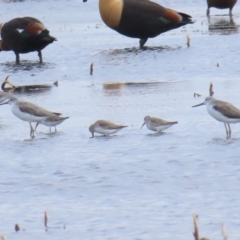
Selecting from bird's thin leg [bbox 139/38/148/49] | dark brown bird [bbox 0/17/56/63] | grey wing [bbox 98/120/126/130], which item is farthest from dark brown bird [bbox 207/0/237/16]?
grey wing [bbox 98/120/126/130]

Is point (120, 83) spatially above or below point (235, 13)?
above

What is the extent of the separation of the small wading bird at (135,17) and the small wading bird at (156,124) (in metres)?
8.22

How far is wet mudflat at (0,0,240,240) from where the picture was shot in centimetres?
758

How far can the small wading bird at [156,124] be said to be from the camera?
35.4 feet

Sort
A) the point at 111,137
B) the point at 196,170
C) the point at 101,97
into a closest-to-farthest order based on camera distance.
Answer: the point at 196,170, the point at 111,137, the point at 101,97

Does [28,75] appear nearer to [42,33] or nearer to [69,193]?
[42,33]

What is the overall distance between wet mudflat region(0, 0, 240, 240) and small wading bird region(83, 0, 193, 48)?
476mm

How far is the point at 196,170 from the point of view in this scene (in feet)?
29.8

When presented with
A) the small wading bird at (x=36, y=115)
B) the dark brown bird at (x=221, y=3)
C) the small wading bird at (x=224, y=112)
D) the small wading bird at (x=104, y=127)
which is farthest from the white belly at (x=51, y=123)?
the dark brown bird at (x=221, y=3)

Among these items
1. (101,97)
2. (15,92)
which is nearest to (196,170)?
(101,97)

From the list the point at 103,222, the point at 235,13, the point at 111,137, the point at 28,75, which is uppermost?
the point at 103,222

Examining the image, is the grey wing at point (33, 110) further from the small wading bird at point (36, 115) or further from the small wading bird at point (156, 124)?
the small wading bird at point (156, 124)

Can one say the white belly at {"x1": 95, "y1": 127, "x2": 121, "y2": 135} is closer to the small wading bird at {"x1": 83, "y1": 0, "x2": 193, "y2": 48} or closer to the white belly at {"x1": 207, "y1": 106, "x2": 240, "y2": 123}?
the white belly at {"x1": 207, "y1": 106, "x2": 240, "y2": 123}

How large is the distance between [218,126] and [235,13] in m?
15.2
